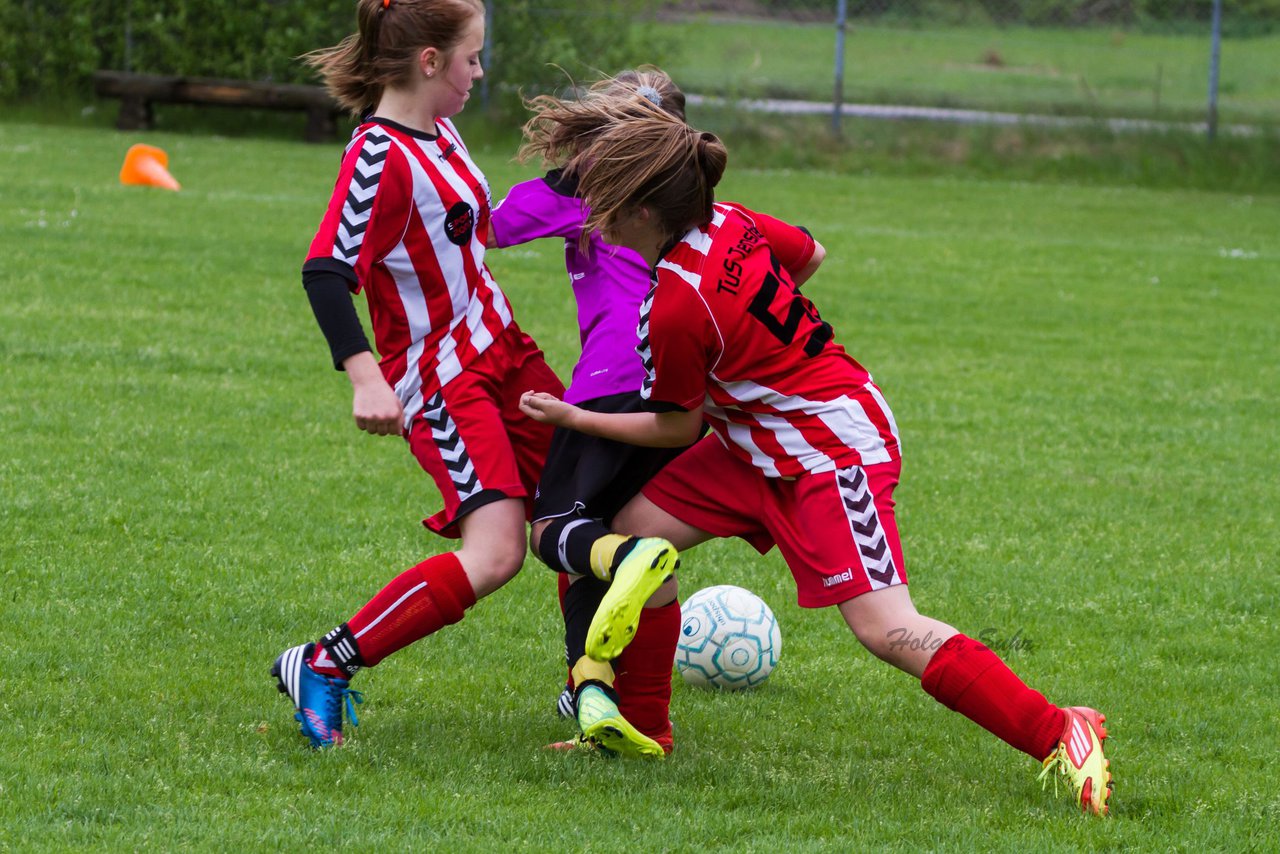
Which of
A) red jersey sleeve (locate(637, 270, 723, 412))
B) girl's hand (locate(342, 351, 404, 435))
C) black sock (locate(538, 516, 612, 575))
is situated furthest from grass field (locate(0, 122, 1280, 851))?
red jersey sleeve (locate(637, 270, 723, 412))

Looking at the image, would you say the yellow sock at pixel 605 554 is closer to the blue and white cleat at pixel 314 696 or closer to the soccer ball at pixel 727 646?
the blue and white cleat at pixel 314 696

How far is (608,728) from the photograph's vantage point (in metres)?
3.46

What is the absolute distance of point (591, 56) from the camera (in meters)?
19.4

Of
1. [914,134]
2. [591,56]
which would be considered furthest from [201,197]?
[914,134]

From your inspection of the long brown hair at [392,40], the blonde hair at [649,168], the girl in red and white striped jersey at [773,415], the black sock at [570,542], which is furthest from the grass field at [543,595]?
the long brown hair at [392,40]

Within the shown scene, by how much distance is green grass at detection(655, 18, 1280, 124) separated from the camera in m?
18.9

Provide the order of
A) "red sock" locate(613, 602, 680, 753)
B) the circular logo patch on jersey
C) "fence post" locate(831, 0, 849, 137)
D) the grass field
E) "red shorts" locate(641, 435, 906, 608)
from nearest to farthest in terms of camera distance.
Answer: the grass field, "red shorts" locate(641, 435, 906, 608), the circular logo patch on jersey, "red sock" locate(613, 602, 680, 753), "fence post" locate(831, 0, 849, 137)

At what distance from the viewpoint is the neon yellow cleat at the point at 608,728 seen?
3453mm

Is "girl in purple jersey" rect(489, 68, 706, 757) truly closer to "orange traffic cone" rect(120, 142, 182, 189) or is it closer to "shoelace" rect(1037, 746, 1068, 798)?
"shoelace" rect(1037, 746, 1068, 798)

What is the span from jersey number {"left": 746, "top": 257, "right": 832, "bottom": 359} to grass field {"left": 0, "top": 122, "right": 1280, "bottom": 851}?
0.96 metres

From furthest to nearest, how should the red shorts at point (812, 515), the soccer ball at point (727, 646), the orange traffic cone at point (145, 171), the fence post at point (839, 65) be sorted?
the fence post at point (839, 65) → the orange traffic cone at point (145, 171) → the soccer ball at point (727, 646) → the red shorts at point (812, 515)

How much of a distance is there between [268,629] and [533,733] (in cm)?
100

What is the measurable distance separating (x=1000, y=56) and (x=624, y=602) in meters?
18.1

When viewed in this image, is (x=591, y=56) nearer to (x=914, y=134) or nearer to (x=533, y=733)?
(x=914, y=134)
